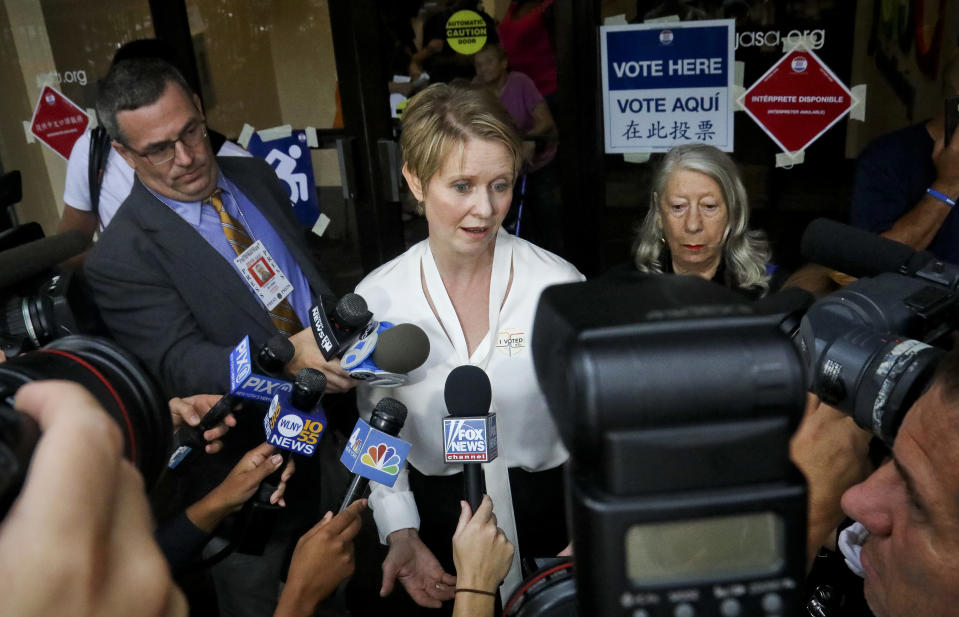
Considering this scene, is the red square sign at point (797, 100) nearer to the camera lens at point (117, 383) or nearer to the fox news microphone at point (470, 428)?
the fox news microphone at point (470, 428)

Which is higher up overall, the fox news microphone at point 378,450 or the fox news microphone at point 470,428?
the fox news microphone at point 470,428

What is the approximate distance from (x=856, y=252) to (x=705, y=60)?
220cm

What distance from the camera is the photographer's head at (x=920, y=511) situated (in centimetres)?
90

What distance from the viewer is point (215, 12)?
13.0 feet

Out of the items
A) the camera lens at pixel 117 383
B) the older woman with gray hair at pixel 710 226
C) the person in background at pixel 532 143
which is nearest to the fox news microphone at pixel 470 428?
the camera lens at pixel 117 383

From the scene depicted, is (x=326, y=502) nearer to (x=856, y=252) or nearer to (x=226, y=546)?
(x=226, y=546)

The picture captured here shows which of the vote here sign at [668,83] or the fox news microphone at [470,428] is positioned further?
the vote here sign at [668,83]

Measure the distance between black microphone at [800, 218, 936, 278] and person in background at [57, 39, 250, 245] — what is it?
218 centimetres

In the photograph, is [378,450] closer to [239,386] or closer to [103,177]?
[239,386]

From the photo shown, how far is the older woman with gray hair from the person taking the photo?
2.34 meters

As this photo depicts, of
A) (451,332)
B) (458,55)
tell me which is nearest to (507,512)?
(451,332)

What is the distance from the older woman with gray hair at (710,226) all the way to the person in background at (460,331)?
21.5 inches

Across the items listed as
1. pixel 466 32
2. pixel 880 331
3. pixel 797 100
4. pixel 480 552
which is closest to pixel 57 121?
pixel 466 32

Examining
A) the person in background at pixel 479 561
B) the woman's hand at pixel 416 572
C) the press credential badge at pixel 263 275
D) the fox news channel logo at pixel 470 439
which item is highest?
the press credential badge at pixel 263 275
